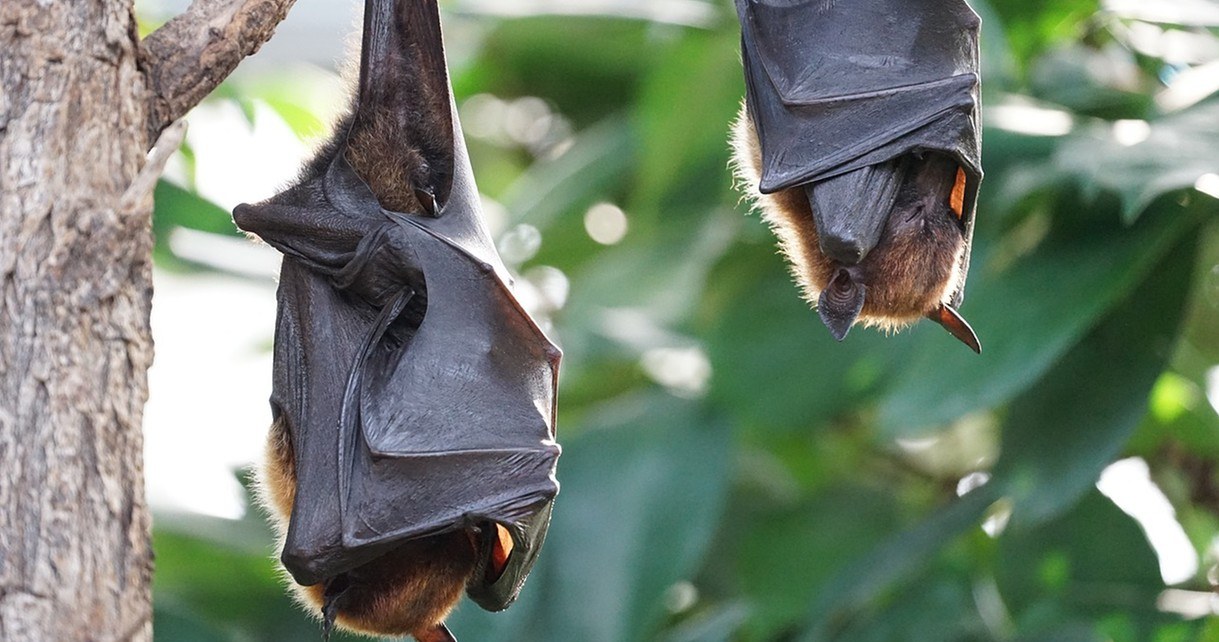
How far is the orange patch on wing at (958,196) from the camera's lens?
2.24 m

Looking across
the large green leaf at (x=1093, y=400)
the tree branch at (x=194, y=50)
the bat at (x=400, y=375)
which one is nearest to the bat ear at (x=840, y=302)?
the bat at (x=400, y=375)

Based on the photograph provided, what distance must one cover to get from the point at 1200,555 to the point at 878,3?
3066 mm

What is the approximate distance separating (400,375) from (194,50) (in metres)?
0.60

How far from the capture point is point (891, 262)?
2152 millimetres

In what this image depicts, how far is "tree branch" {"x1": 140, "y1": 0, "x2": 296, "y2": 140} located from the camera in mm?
2035

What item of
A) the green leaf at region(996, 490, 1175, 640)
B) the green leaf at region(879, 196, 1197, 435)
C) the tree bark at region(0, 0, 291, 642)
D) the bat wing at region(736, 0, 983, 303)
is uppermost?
the tree bark at region(0, 0, 291, 642)

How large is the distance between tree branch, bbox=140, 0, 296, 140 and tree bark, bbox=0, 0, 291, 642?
0.10ft

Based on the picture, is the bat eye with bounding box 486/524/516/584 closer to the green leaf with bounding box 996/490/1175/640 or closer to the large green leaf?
the large green leaf

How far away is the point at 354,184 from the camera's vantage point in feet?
8.03

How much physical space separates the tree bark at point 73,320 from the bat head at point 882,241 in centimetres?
99

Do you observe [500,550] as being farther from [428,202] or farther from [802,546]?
[802,546]

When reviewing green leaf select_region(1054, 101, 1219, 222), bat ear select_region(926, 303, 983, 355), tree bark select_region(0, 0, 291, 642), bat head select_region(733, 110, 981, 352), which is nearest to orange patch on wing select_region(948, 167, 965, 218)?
bat head select_region(733, 110, 981, 352)

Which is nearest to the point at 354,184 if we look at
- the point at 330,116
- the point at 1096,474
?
the point at 330,116

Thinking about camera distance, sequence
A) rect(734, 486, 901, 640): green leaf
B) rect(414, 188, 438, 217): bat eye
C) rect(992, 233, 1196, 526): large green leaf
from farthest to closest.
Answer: rect(734, 486, 901, 640): green leaf < rect(992, 233, 1196, 526): large green leaf < rect(414, 188, 438, 217): bat eye
